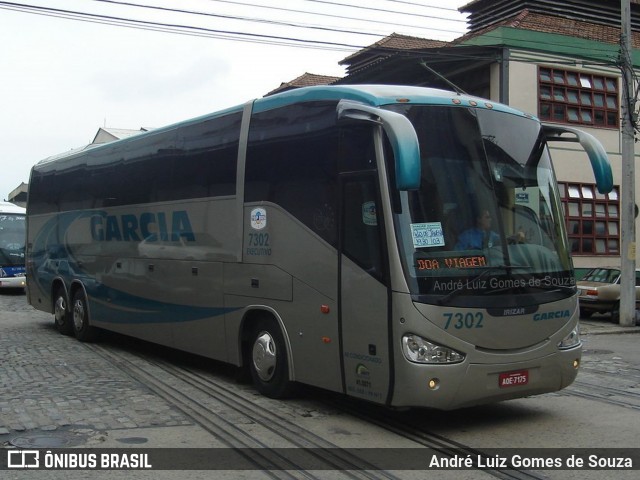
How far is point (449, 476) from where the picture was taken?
586cm

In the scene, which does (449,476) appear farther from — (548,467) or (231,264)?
(231,264)

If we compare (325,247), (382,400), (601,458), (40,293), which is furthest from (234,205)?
(40,293)

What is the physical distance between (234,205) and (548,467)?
15.9 ft

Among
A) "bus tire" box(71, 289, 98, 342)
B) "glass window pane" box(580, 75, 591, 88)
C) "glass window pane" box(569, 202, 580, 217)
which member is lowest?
"bus tire" box(71, 289, 98, 342)

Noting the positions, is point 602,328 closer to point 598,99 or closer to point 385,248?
point 598,99

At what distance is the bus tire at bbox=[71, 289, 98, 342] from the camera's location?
45.6 feet

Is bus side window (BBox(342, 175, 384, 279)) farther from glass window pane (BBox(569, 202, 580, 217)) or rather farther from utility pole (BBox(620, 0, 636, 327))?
glass window pane (BBox(569, 202, 580, 217))

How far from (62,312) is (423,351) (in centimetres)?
1018

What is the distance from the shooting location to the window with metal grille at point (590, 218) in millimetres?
25641

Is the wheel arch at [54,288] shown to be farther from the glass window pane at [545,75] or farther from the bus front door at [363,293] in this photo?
the glass window pane at [545,75]

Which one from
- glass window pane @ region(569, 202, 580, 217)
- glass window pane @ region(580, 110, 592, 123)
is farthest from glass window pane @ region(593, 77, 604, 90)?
glass window pane @ region(569, 202, 580, 217)

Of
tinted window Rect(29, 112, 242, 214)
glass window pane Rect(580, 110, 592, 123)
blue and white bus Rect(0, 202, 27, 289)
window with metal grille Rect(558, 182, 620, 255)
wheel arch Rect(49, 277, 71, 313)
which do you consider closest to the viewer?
tinted window Rect(29, 112, 242, 214)

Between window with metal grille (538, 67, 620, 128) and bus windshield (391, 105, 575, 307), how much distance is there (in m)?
18.2

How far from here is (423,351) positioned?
670cm
